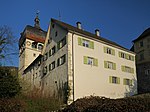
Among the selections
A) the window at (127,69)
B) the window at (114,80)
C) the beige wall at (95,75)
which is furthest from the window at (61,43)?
the window at (127,69)

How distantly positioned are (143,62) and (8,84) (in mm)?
33713

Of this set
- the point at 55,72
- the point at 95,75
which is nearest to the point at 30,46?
the point at 55,72

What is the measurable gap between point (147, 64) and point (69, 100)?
24.7m

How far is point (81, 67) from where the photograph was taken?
27.2 m

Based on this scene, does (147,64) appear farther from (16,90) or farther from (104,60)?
(16,90)

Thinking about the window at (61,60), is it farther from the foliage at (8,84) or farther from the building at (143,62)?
the building at (143,62)

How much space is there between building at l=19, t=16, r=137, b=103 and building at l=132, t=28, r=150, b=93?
8.04m

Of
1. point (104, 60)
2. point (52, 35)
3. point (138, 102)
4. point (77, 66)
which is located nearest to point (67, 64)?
point (77, 66)

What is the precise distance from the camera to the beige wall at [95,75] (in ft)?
87.0

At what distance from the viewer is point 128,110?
10.7m

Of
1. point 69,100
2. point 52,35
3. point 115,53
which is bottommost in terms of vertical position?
point 69,100

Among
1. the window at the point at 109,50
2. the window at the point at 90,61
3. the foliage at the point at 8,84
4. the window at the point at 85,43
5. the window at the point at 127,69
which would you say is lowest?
the foliage at the point at 8,84

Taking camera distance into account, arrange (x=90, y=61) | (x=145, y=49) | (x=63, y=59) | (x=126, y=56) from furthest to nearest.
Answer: (x=145, y=49), (x=126, y=56), (x=90, y=61), (x=63, y=59)

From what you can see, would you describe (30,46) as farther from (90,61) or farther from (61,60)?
(90,61)
